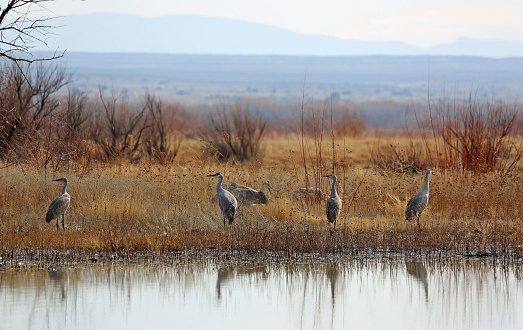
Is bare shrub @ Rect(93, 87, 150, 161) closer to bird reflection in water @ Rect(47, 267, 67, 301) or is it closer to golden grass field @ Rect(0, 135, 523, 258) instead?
golden grass field @ Rect(0, 135, 523, 258)

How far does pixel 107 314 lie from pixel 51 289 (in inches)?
48.8

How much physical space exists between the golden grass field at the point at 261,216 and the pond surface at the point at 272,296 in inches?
29.8

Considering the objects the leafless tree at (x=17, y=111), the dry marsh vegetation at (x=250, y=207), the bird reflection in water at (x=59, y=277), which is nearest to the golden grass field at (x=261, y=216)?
the dry marsh vegetation at (x=250, y=207)

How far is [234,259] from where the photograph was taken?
1036 centimetres

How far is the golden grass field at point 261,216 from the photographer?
10828 millimetres

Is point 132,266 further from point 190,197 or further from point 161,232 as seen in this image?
point 190,197

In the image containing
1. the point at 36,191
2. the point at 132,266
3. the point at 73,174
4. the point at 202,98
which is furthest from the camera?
the point at 202,98

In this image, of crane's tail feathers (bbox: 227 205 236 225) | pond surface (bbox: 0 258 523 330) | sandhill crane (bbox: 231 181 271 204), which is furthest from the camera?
sandhill crane (bbox: 231 181 271 204)

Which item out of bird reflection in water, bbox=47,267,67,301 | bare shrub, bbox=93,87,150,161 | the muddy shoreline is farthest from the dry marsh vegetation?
bird reflection in water, bbox=47,267,67,301

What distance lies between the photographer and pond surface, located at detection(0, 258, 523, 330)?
7.64 meters

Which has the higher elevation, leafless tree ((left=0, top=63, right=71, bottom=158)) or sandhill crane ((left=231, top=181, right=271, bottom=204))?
leafless tree ((left=0, top=63, right=71, bottom=158))

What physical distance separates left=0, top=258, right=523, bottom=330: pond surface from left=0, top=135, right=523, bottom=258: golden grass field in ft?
2.48

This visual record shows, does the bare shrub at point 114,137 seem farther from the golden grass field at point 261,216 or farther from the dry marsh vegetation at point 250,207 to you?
the golden grass field at point 261,216

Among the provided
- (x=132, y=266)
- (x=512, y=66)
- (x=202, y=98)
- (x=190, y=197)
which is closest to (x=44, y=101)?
(x=190, y=197)
